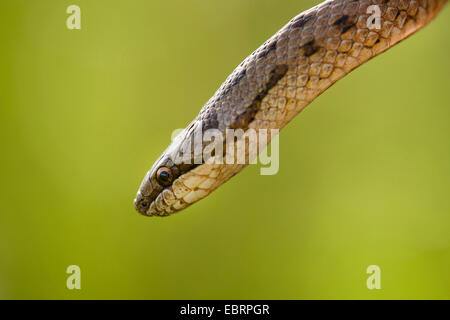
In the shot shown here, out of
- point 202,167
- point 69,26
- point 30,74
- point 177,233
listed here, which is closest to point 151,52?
point 69,26

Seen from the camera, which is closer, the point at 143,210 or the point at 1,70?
the point at 143,210

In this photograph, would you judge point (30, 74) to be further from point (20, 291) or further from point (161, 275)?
point (161, 275)

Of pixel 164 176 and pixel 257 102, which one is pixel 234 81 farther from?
pixel 164 176

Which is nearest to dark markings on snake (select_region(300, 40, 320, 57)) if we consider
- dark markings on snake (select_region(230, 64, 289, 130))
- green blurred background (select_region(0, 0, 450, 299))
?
dark markings on snake (select_region(230, 64, 289, 130))

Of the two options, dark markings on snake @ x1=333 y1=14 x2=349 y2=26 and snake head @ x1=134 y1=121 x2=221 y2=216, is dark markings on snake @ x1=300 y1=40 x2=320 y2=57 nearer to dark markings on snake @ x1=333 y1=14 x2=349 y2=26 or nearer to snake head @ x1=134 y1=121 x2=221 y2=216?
dark markings on snake @ x1=333 y1=14 x2=349 y2=26

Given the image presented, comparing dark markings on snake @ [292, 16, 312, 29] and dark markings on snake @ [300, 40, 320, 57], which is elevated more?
dark markings on snake @ [292, 16, 312, 29]
